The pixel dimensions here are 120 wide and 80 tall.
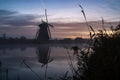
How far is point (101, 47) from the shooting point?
3912 mm

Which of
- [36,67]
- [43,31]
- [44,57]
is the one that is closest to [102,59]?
[36,67]

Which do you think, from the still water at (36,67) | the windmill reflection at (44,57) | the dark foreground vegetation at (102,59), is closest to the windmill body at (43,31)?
the windmill reflection at (44,57)

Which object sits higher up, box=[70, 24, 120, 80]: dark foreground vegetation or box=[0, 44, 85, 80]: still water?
box=[70, 24, 120, 80]: dark foreground vegetation

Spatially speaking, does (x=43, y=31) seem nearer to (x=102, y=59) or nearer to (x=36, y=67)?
(x=36, y=67)

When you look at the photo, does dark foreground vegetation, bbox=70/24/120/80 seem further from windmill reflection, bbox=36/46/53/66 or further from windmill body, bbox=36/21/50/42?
windmill body, bbox=36/21/50/42

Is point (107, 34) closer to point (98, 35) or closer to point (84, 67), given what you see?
point (98, 35)

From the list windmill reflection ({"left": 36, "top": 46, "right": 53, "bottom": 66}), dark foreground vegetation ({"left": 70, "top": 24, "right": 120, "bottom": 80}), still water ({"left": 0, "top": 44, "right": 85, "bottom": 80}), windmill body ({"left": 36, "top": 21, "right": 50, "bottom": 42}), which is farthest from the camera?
windmill body ({"left": 36, "top": 21, "right": 50, "bottom": 42})

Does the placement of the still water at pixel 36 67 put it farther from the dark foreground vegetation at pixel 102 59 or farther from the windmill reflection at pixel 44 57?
the dark foreground vegetation at pixel 102 59

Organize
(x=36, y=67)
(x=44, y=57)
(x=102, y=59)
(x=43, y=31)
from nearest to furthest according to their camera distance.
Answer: (x=102, y=59) → (x=36, y=67) → (x=44, y=57) → (x=43, y=31)

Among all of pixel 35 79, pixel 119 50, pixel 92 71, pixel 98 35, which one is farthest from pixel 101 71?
pixel 35 79

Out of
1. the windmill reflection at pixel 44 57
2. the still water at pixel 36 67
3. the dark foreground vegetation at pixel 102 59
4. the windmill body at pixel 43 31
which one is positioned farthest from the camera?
the windmill body at pixel 43 31

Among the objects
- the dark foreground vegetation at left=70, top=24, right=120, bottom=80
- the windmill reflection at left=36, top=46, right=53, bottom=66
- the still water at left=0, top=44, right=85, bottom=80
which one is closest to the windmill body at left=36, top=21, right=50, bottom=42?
the windmill reflection at left=36, top=46, right=53, bottom=66

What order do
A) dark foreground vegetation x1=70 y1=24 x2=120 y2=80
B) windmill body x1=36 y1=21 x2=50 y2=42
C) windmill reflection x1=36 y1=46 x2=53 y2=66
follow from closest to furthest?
dark foreground vegetation x1=70 y1=24 x2=120 y2=80 → windmill reflection x1=36 y1=46 x2=53 y2=66 → windmill body x1=36 y1=21 x2=50 y2=42

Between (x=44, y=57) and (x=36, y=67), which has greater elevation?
(x=36, y=67)
